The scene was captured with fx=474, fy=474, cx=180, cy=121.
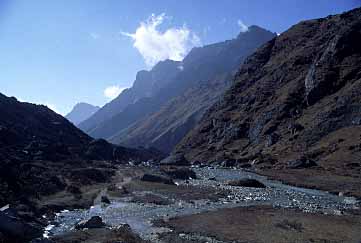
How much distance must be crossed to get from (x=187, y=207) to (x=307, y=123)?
9902cm

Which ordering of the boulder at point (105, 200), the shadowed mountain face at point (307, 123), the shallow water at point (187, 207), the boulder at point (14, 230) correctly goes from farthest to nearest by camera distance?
the shadowed mountain face at point (307, 123)
the boulder at point (105, 200)
the shallow water at point (187, 207)
the boulder at point (14, 230)

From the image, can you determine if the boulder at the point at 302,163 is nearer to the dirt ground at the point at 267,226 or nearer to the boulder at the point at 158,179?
the boulder at the point at 158,179

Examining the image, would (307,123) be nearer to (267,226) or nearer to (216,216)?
(216,216)

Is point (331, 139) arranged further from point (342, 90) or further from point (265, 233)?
point (265, 233)

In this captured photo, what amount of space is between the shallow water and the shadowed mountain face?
15.9 metres

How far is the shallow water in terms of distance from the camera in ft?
159

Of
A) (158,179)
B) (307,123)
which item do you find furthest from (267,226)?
(307,123)

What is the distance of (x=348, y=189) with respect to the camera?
73688 millimetres

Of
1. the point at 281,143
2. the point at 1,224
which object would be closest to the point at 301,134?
the point at 281,143

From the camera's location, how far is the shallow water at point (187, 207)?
4831 cm

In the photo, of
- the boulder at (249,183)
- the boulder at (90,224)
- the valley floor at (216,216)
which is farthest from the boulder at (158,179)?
the boulder at (90,224)

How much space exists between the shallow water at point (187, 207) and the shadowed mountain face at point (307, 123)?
15860mm

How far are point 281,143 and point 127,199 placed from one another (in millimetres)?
90349

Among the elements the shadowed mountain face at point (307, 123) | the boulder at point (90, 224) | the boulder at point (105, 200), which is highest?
the shadowed mountain face at point (307, 123)
